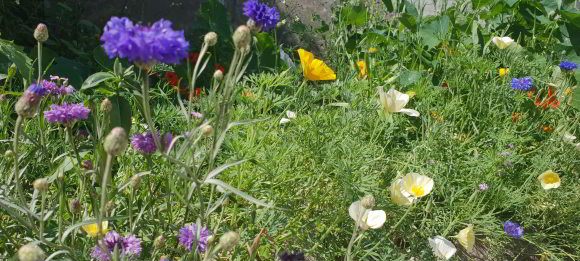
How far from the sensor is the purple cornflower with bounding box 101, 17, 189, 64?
0.86 metres

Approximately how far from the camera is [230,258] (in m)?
1.54

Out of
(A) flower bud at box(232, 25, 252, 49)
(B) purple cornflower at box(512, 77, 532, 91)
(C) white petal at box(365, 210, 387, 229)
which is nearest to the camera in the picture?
(A) flower bud at box(232, 25, 252, 49)

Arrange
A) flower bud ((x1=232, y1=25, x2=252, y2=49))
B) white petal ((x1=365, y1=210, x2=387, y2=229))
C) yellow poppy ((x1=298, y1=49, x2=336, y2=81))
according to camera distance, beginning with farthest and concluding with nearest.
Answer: yellow poppy ((x1=298, y1=49, x2=336, y2=81)) → white petal ((x1=365, y1=210, x2=387, y2=229)) → flower bud ((x1=232, y1=25, x2=252, y2=49))

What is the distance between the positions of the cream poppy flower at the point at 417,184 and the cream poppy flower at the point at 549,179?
23.5 inches

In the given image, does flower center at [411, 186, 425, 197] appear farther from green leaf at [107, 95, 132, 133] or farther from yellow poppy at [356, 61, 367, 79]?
yellow poppy at [356, 61, 367, 79]

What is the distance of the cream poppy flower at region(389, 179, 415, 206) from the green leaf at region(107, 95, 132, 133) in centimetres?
79

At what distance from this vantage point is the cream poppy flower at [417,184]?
5.31ft

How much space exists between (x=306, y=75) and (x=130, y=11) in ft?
5.96

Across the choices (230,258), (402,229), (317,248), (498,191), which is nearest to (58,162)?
(230,258)

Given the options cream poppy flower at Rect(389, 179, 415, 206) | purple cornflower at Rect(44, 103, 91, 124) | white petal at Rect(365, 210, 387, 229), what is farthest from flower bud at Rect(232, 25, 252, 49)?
cream poppy flower at Rect(389, 179, 415, 206)

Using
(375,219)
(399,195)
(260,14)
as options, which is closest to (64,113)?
(260,14)

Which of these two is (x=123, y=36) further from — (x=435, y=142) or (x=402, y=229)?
(x=435, y=142)

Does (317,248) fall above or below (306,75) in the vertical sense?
below

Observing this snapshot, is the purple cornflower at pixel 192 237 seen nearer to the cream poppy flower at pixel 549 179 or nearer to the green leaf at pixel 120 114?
the green leaf at pixel 120 114
